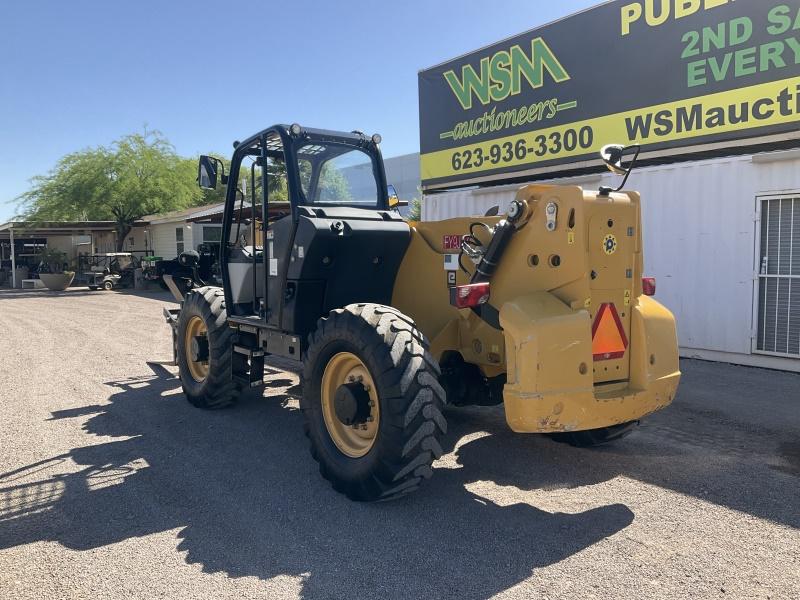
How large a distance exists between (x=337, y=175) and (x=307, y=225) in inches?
35.7

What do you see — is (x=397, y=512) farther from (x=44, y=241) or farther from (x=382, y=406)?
(x=44, y=241)

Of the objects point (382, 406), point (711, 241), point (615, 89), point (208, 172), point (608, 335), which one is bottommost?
point (382, 406)

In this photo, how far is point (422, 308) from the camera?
5.43 metres

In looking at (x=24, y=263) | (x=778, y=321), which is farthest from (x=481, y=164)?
(x=24, y=263)

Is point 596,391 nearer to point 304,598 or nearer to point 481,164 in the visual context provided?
point 304,598

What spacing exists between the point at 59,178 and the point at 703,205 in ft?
92.8

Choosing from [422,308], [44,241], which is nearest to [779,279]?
[422,308]

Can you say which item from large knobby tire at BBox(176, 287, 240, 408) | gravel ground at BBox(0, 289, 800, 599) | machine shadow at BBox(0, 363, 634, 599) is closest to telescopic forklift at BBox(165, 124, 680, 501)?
large knobby tire at BBox(176, 287, 240, 408)

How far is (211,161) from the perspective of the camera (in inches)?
237

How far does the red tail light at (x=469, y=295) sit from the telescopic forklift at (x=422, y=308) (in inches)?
0.4

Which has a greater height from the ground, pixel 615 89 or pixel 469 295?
pixel 615 89

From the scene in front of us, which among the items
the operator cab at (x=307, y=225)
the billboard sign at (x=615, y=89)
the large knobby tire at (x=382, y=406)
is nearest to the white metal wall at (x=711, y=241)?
the billboard sign at (x=615, y=89)

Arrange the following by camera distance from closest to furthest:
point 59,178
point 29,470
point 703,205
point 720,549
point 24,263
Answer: point 720,549 → point 29,470 → point 703,205 → point 59,178 → point 24,263

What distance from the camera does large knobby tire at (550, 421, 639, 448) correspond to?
5020 millimetres
